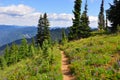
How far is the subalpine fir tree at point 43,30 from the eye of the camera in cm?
8419

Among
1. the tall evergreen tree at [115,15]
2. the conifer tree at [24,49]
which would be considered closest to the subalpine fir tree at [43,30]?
the conifer tree at [24,49]

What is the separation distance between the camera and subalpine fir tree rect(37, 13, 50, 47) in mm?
84188

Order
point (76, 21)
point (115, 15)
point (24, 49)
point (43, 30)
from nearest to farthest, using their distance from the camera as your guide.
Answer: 1. point (115, 15)
2. point (76, 21)
3. point (43, 30)
4. point (24, 49)

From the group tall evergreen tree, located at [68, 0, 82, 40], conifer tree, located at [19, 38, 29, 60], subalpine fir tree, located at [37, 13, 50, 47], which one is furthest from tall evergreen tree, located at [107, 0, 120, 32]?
conifer tree, located at [19, 38, 29, 60]

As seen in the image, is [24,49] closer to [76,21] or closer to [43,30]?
[43,30]

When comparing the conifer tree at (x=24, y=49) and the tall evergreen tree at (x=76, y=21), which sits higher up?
the tall evergreen tree at (x=76, y=21)

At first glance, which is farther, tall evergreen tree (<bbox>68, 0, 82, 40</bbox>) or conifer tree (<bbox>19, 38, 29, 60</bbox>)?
conifer tree (<bbox>19, 38, 29, 60</bbox>)

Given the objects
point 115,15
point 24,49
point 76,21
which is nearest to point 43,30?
point 76,21

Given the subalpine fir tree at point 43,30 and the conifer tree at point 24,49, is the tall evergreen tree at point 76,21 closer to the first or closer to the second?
the subalpine fir tree at point 43,30

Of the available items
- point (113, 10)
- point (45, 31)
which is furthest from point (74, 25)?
point (113, 10)

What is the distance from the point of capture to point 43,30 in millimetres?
85062

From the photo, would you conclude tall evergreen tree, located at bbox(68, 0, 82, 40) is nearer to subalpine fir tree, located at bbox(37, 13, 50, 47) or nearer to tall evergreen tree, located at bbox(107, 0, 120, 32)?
subalpine fir tree, located at bbox(37, 13, 50, 47)

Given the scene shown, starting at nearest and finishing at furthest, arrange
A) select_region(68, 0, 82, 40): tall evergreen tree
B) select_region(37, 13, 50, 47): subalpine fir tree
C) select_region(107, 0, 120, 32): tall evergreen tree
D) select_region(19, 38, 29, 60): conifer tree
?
select_region(107, 0, 120, 32): tall evergreen tree → select_region(68, 0, 82, 40): tall evergreen tree → select_region(37, 13, 50, 47): subalpine fir tree → select_region(19, 38, 29, 60): conifer tree

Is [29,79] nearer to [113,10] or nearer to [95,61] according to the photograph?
[95,61]
